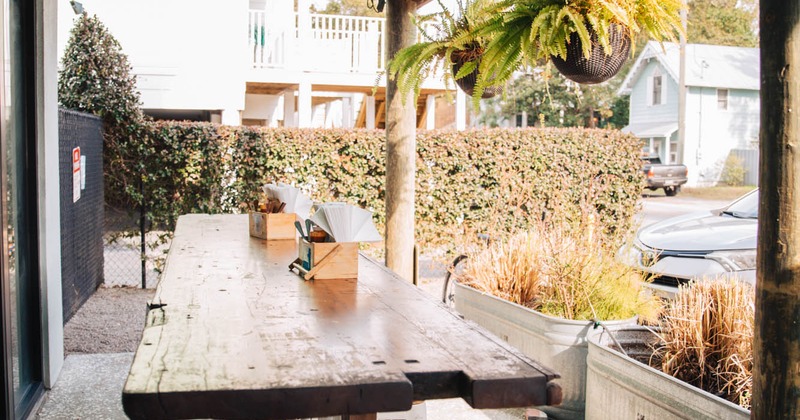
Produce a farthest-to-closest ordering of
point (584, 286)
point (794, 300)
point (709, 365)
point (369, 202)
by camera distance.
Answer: point (369, 202)
point (584, 286)
point (709, 365)
point (794, 300)

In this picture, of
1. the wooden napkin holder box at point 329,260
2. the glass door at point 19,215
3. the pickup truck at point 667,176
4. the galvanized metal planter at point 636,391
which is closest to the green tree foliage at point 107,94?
the glass door at point 19,215

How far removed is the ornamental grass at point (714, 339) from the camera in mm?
3719

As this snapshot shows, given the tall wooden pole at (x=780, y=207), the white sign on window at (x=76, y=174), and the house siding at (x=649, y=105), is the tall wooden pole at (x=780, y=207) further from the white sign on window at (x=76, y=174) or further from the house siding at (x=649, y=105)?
the house siding at (x=649, y=105)

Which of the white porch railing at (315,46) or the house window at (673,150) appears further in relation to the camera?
the house window at (673,150)

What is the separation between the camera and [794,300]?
2.24 m

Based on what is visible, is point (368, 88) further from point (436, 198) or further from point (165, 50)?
point (436, 198)

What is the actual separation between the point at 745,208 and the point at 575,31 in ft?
13.5

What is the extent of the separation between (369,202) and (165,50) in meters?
5.84

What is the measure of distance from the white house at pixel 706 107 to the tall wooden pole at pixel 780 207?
103 feet

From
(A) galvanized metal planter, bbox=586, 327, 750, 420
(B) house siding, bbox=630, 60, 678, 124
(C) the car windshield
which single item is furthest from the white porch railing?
(B) house siding, bbox=630, 60, 678, 124

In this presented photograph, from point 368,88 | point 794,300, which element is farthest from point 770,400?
point 368,88

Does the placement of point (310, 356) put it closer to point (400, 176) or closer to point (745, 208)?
point (400, 176)

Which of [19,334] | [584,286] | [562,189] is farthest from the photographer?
[562,189]

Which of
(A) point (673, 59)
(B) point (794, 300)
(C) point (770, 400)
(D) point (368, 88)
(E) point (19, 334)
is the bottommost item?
(E) point (19, 334)
